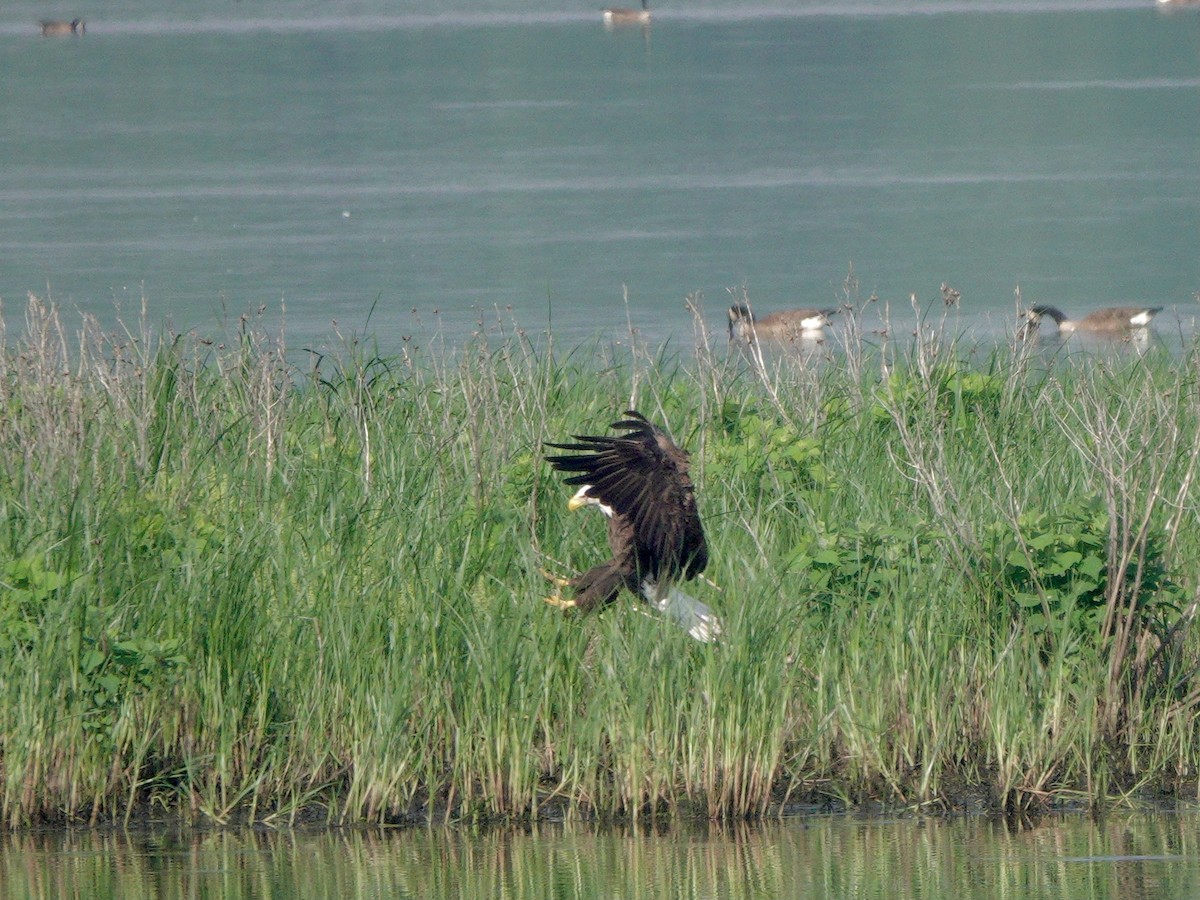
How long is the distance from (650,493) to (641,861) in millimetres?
1159

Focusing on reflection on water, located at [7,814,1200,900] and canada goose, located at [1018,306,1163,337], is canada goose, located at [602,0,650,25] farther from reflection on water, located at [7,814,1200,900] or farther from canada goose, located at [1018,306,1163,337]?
reflection on water, located at [7,814,1200,900]

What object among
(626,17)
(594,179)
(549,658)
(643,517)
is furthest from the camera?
(626,17)

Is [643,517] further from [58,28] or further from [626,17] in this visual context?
[626,17]

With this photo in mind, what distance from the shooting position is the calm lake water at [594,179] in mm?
15773

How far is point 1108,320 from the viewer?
532 inches

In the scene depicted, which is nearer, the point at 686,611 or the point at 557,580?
Answer: the point at 686,611

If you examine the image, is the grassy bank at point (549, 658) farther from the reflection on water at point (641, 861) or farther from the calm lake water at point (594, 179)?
the calm lake water at point (594, 179)

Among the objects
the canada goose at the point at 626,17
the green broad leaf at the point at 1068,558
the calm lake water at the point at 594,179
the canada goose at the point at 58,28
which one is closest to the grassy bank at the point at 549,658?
the green broad leaf at the point at 1068,558

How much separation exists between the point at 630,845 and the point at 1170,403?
261 cm

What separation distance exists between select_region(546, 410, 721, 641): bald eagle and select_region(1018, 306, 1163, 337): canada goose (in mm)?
8080

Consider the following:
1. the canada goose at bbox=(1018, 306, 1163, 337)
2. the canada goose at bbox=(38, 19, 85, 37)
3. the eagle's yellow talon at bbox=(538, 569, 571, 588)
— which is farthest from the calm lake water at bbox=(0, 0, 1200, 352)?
the canada goose at bbox=(38, 19, 85, 37)

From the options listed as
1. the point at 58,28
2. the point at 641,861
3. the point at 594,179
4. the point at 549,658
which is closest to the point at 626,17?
the point at 58,28

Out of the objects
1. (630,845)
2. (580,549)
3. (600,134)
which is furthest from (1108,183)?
(630,845)

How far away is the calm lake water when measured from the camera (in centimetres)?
1577
